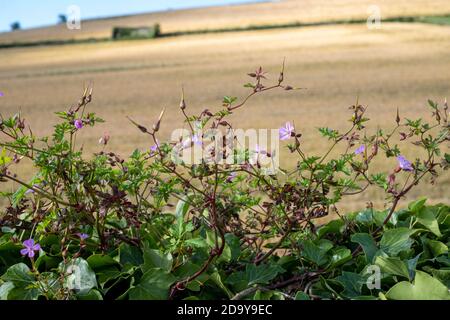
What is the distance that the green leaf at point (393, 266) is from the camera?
56.6 inches

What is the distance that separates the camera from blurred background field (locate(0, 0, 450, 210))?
Result: 26.1 feet

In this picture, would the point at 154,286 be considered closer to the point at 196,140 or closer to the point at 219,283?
the point at 219,283

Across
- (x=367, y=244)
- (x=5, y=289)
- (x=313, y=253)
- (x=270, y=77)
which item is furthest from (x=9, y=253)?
(x=270, y=77)

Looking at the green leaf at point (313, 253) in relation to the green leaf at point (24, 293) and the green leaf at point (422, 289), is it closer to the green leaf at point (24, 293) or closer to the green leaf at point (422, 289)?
the green leaf at point (422, 289)

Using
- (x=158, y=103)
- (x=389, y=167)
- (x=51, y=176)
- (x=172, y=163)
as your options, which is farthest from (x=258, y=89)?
(x=158, y=103)

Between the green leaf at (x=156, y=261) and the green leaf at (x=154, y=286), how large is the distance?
0.03m

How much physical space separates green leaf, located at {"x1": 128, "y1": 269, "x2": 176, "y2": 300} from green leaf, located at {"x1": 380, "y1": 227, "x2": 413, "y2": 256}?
47cm

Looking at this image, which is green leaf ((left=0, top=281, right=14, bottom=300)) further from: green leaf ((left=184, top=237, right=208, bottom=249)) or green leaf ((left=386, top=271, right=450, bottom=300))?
green leaf ((left=386, top=271, right=450, bottom=300))

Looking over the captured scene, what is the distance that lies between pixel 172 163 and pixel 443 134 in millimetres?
605

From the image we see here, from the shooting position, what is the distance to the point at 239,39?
27047 millimetres

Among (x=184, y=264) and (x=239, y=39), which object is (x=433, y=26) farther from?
(x=184, y=264)

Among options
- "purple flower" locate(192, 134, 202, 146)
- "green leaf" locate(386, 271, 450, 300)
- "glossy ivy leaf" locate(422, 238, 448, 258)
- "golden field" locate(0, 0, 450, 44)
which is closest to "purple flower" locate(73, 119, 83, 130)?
"purple flower" locate(192, 134, 202, 146)

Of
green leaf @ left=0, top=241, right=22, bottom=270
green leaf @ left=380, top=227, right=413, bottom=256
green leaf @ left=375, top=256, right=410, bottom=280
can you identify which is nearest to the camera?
green leaf @ left=375, top=256, right=410, bottom=280

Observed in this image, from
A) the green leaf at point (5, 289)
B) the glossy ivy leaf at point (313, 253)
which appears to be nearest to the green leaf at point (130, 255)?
the green leaf at point (5, 289)
